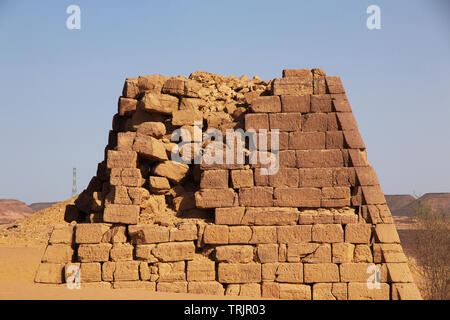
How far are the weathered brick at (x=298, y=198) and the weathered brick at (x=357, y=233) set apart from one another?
0.78 metres

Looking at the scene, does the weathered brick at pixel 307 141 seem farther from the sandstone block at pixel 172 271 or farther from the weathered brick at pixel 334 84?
the sandstone block at pixel 172 271

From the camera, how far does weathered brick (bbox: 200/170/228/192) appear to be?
10.2m

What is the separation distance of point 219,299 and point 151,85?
191 inches

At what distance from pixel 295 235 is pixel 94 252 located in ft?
12.8

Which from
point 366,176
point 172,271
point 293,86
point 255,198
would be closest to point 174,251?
point 172,271

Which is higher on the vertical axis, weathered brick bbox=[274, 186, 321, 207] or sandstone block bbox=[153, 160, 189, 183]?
sandstone block bbox=[153, 160, 189, 183]

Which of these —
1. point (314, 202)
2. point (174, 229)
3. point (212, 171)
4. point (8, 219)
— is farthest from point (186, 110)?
point (8, 219)

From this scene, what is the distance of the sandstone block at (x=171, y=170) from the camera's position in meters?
10.7

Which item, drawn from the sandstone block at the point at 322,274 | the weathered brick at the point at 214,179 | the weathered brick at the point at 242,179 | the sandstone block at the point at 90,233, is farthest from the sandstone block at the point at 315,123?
the sandstone block at the point at 90,233

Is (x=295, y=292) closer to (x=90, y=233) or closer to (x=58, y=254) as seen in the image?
(x=90, y=233)

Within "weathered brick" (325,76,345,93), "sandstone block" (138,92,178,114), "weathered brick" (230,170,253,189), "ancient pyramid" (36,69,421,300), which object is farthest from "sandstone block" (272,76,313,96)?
→ "sandstone block" (138,92,178,114)

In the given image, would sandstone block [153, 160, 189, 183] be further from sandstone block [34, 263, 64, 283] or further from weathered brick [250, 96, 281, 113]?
sandstone block [34, 263, 64, 283]

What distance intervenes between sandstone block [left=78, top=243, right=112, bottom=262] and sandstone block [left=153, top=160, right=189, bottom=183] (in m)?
1.86

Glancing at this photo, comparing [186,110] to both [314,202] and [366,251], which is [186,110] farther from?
[366,251]
